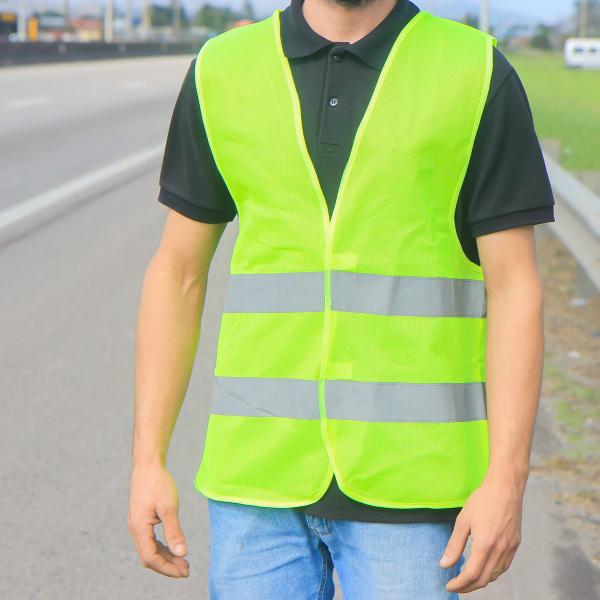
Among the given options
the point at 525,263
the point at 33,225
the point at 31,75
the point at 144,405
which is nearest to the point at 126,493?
the point at 144,405

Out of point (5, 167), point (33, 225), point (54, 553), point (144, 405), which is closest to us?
point (144, 405)

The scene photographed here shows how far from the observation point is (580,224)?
750cm

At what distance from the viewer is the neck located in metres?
2.36

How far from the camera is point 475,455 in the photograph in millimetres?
2361

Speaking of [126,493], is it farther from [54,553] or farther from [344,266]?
[344,266]

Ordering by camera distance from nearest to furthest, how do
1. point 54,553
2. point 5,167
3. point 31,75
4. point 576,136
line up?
1. point 54,553
2. point 5,167
3. point 576,136
4. point 31,75

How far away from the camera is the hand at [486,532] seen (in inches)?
87.0

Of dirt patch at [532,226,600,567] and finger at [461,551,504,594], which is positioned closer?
finger at [461,551,504,594]

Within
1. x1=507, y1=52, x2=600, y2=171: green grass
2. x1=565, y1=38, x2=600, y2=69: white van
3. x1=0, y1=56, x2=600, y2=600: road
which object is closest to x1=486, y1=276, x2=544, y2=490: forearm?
x1=0, y1=56, x2=600, y2=600: road

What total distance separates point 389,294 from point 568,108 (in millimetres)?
25616

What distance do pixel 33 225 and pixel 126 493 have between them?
25.0 feet

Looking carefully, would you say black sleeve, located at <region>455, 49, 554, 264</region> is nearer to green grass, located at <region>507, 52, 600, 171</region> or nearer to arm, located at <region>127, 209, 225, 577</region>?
arm, located at <region>127, 209, 225, 577</region>

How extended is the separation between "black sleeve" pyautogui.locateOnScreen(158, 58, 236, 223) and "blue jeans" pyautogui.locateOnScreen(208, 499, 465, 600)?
510 millimetres

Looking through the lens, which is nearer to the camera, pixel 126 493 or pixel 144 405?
pixel 144 405
